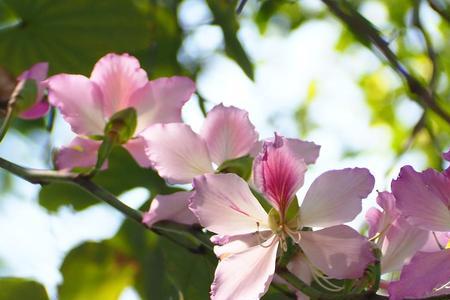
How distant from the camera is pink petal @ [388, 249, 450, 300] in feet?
1.88

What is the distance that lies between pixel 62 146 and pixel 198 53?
100cm

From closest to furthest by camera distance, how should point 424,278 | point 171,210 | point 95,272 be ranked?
point 424,278, point 171,210, point 95,272

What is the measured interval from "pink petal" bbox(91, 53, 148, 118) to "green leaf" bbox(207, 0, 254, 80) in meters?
0.30

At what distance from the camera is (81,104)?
2.58ft

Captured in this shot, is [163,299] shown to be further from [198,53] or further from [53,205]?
[198,53]

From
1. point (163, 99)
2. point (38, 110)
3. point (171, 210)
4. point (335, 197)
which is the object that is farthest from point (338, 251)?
point (38, 110)

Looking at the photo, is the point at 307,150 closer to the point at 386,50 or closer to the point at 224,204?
the point at 224,204

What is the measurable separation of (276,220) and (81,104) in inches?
9.5

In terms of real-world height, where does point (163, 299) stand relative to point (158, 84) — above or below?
below

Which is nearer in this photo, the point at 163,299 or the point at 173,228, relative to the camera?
the point at 173,228

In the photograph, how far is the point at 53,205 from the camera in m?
1.10

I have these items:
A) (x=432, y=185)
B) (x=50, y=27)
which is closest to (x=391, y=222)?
(x=432, y=185)

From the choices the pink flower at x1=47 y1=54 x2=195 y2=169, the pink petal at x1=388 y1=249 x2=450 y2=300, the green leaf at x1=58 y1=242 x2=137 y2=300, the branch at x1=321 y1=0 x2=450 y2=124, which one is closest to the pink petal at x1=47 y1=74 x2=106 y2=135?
the pink flower at x1=47 y1=54 x2=195 y2=169

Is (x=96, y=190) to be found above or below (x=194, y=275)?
above
